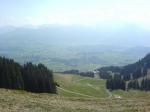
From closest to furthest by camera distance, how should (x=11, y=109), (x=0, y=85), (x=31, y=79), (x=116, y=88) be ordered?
1. (x=11, y=109)
2. (x=0, y=85)
3. (x=31, y=79)
4. (x=116, y=88)

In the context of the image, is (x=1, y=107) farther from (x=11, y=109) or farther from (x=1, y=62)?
(x=1, y=62)

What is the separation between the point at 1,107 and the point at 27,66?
2500 inches

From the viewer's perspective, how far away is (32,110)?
44531 mm

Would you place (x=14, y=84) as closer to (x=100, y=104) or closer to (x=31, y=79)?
(x=31, y=79)

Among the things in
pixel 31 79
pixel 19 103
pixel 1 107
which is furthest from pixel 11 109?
pixel 31 79

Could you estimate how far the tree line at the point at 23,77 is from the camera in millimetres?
94750

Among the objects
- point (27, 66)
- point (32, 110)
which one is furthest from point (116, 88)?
point (32, 110)

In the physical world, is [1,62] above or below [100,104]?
above

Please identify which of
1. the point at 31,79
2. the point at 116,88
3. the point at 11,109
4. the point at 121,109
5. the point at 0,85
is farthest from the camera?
the point at 116,88

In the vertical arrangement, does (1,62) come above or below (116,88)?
above

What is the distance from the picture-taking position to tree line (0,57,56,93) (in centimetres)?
9475

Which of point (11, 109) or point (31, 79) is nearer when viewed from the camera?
→ point (11, 109)

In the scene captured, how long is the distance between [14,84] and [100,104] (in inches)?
1786

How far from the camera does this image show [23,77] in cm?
10319
